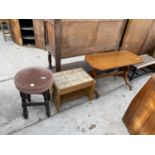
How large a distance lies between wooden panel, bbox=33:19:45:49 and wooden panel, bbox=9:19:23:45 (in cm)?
48

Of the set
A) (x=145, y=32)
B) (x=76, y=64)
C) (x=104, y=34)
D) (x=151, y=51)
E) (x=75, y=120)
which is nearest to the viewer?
(x=75, y=120)

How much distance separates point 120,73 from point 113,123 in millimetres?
1227

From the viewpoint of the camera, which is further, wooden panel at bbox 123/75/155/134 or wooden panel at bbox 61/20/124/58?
wooden panel at bbox 61/20/124/58

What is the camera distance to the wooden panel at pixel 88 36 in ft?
7.29

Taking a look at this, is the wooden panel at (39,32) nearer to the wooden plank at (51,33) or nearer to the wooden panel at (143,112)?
the wooden plank at (51,33)

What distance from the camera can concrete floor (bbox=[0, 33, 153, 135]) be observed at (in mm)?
1944

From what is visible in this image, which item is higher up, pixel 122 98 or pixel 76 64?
pixel 76 64

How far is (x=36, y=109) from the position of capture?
7.21ft

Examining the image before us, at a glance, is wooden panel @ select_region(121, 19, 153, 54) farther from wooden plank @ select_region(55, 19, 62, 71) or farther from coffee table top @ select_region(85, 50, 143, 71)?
wooden plank @ select_region(55, 19, 62, 71)

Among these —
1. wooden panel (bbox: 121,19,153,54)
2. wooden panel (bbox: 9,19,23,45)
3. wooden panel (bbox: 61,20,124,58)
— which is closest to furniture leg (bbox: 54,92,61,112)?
wooden panel (bbox: 61,20,124,58)

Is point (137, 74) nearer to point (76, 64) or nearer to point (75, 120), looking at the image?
point (76, 64)

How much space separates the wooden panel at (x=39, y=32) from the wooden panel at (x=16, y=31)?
1.57ft

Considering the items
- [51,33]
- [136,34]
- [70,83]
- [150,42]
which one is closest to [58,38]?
[51,33]

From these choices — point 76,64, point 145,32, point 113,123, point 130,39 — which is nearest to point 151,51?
point 145,32
